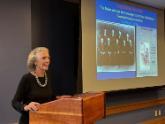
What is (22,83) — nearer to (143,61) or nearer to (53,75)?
(53,75)

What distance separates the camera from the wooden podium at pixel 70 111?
179cm

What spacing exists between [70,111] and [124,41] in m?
3.37

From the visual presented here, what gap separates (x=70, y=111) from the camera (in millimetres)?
1815

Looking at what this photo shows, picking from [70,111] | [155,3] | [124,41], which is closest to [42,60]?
[70,111]

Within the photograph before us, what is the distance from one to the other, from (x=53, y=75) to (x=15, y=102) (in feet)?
5.29

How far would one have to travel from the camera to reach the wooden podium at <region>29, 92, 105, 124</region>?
70.3 inches

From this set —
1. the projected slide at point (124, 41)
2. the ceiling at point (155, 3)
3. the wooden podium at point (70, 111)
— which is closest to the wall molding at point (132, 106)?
the projected slide at point (124, 41)

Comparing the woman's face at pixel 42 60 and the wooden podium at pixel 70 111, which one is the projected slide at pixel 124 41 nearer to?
the woman's face at pixel 42 60

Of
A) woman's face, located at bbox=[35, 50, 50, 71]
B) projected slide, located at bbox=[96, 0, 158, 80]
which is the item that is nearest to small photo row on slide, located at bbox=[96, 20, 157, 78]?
projected slide, located at bbox=[96, 0, 158, 80]

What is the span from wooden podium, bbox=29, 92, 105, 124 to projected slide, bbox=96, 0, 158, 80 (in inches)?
99.9

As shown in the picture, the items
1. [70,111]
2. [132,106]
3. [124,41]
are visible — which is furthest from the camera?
[132,106]

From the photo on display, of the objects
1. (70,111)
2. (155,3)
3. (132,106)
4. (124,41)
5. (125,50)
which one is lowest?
(132,106)

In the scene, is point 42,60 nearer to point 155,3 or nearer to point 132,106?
point 132,106

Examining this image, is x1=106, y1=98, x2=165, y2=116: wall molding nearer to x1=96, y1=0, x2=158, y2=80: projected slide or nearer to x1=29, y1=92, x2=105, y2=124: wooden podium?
x1=96, y1=0, x2=158, y2=80: projected slide
